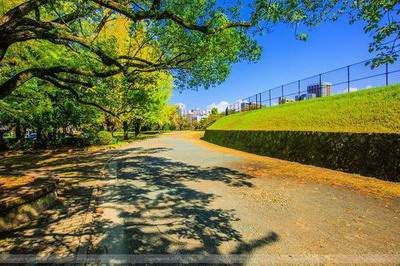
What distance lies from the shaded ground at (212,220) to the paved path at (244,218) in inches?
0.7

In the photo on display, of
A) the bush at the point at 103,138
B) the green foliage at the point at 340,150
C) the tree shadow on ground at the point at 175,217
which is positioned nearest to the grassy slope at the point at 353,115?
the green foliage at the point at 340,150

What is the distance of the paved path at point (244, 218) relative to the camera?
17.3 feet

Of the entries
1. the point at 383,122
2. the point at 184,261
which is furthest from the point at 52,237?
the point at 383,122

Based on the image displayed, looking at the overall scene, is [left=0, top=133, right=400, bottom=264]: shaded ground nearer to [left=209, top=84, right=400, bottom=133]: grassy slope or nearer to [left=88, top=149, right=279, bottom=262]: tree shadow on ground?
[left=88, top=149, right=279, bottom=262]: tree shadow on ground

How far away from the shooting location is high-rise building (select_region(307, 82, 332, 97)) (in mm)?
24484

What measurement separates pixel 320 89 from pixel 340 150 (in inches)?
536

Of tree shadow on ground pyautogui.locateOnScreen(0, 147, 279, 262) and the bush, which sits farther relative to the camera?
the bush

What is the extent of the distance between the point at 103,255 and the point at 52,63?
1158 centimetres

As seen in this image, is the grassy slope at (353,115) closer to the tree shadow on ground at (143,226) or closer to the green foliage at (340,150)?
the green foliage at (340,150)

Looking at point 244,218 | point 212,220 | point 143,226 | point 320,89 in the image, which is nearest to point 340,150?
point 244,218

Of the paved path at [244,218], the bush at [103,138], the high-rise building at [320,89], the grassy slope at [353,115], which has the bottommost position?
the paved path at [244,218]

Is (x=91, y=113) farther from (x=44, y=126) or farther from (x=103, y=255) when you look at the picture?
(x=103, y=255)

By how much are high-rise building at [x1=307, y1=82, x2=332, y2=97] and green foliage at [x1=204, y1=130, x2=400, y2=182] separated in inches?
300

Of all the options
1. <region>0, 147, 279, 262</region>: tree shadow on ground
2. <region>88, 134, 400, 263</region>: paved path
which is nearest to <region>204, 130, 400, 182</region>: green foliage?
<region>88, 134, 400, 263</region>: paved path
